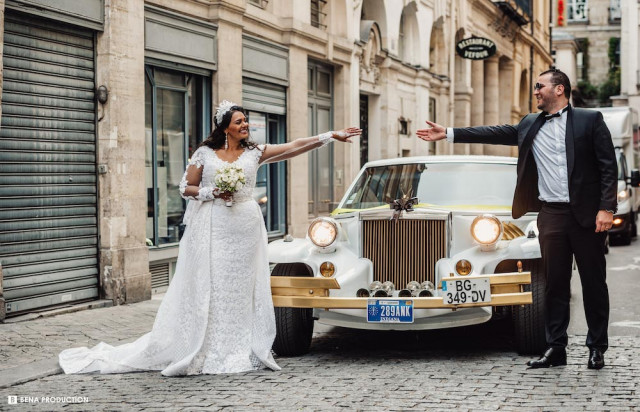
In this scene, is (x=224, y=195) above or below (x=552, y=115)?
below

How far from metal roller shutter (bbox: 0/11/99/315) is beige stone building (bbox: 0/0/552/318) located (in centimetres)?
2

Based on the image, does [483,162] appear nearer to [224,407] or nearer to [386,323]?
[386,323]

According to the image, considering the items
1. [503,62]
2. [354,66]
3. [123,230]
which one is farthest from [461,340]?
[503,62]

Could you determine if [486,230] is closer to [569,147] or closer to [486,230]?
[486,230]

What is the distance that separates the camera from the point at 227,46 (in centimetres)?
1448

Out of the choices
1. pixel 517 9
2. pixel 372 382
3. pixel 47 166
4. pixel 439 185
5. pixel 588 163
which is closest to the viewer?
pixel 372 382

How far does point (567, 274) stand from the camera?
6.97 m

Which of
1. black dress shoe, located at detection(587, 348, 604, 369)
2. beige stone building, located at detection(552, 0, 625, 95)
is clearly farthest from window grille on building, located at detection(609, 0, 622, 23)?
black dress shoe, located at detection(587, 348, 604, 369)

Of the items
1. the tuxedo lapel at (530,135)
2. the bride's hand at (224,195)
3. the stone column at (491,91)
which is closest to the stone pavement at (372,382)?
the bride's hand at (224,195)

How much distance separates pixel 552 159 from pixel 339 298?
1860 mm

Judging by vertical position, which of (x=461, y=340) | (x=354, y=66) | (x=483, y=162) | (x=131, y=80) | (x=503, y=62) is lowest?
(x=461, y=340)

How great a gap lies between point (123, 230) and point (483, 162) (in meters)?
4.52

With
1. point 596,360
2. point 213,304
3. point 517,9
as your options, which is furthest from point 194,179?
point 517,9

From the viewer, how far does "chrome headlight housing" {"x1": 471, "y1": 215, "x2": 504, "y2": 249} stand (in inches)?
296
